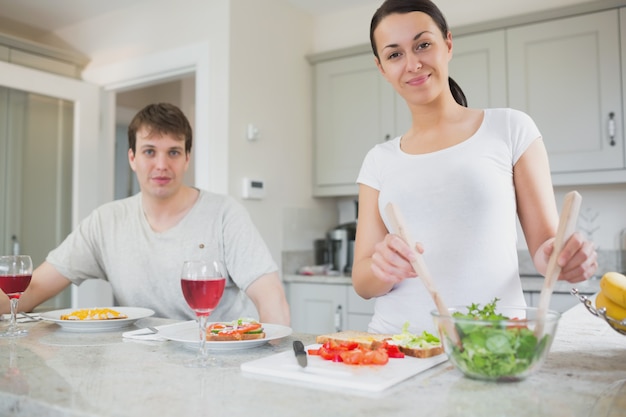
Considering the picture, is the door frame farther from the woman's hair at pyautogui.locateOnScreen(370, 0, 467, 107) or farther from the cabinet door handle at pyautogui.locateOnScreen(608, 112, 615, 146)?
the cabinet door handle at pyautogui.locateOnScreen(608, 112, 615, 146)

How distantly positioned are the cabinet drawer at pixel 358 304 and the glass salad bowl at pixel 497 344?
220 cm

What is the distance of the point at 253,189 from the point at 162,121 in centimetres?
128

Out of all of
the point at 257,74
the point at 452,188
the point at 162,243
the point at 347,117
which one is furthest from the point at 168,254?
the point at 347,117

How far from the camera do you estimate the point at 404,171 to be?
4.13ft

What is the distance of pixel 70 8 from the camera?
347 cm

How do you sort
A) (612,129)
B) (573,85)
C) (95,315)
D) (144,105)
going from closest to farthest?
(95,315)
(612,129)
(573,85)
(144,105)

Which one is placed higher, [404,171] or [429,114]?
[429,114]

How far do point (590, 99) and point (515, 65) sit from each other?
0.41 meters

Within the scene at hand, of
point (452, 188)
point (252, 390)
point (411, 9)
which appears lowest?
point (252, 390)

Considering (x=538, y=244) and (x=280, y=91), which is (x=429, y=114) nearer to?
(x=538, y=244)

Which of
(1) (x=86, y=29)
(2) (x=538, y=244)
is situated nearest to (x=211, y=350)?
(2) (x=538, y=244)

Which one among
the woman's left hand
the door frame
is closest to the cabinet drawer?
the door frame

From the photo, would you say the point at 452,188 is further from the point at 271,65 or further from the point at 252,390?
the point at 271,65

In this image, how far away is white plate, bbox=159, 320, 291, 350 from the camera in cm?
104
